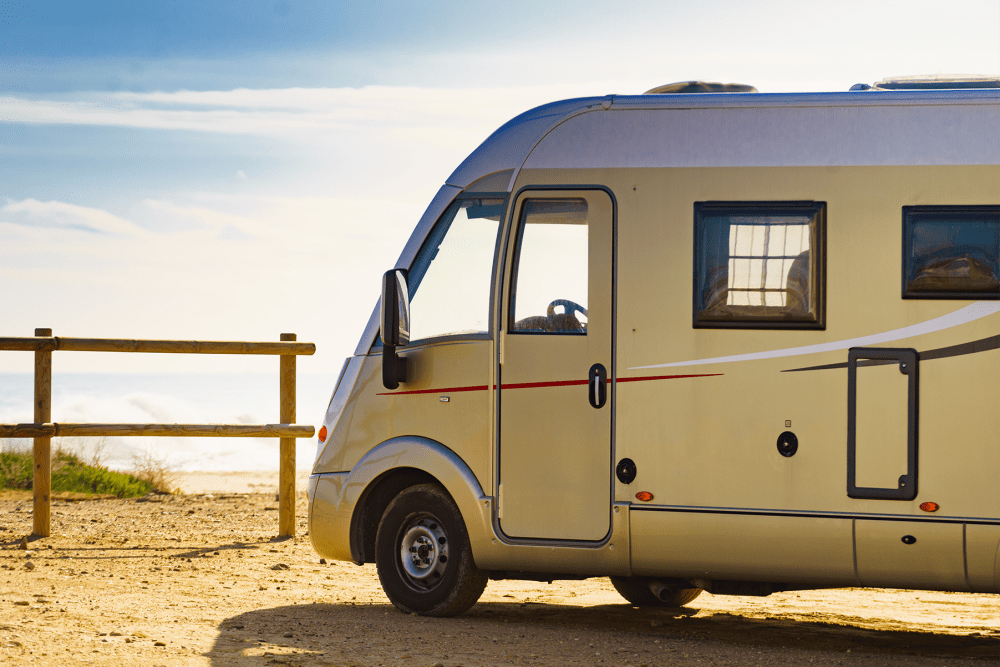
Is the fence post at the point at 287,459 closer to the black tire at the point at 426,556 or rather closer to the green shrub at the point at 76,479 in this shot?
the green shrub at the point at 76,479

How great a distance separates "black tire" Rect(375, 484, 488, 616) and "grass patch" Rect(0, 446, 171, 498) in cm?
749

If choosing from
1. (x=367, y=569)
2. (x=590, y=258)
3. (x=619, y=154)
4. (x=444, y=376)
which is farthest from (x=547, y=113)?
(x=367, y=569)

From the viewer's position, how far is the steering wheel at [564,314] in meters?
6.52

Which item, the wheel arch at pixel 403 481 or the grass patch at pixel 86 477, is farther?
the grass patch at pixel 86 477

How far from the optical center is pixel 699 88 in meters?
6.87

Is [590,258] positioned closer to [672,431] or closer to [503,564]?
[672,431]

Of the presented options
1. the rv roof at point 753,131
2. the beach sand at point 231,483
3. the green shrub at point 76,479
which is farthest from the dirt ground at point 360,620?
the beach sand at point 231,483

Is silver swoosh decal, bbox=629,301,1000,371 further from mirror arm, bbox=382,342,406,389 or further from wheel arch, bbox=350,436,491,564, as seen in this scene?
mirror arm, bbox=382,342,406,389

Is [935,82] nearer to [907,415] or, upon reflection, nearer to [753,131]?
[753,131]

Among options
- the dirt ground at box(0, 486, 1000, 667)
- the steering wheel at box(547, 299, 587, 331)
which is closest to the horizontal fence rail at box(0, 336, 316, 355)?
the dirt ground at box(0, 486, 1000, 667)

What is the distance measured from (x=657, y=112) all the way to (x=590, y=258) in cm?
97

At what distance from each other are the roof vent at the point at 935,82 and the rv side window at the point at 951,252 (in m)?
0.94

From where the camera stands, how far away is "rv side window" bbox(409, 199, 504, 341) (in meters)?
6.80

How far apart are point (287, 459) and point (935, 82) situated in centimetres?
683
